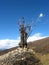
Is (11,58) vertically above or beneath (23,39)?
beneath

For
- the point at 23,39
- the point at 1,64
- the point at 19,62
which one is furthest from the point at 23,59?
the point at 23,39

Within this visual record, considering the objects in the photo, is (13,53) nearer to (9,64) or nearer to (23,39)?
(9,64)

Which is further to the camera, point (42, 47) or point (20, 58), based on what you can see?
point (42, 47)

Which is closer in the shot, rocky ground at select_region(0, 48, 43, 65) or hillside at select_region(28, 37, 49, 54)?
rocky ground at select_region(0, 48, 43, 65)

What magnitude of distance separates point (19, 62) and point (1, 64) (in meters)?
1.26

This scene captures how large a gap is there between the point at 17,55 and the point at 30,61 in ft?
3.34

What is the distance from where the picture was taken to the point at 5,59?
17016 millimetres

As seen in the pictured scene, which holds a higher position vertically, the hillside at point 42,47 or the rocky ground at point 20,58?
the hillside at point 42,47

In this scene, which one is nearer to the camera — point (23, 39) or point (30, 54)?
point (30, 54)

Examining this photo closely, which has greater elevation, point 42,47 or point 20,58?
point 42,47

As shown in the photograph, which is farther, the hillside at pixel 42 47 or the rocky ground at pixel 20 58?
the hillside at pixel 42 47

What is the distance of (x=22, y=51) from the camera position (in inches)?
683

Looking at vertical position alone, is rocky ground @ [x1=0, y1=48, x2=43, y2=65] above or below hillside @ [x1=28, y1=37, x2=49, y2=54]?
below

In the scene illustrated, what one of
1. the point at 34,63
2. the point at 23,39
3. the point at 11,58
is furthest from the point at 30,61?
the point at 23,39
